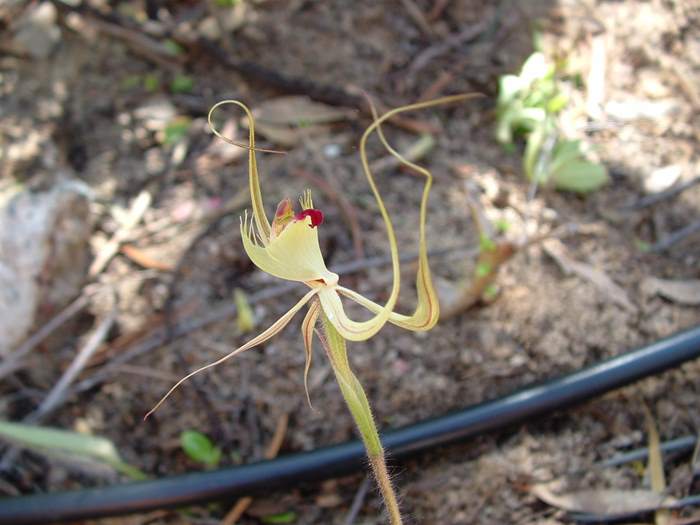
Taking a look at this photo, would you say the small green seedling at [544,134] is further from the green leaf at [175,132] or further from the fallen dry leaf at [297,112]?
the green leaf at [175,132]

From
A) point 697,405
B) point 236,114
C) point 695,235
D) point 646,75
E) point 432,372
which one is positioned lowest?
point 697,405

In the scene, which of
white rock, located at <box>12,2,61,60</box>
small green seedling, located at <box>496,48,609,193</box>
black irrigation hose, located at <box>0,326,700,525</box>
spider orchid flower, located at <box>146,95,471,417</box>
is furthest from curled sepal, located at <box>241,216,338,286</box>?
white rock, located at <box>12,2,61,60</box>

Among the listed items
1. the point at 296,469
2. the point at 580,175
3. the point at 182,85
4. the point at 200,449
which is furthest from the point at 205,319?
the point at 580,175

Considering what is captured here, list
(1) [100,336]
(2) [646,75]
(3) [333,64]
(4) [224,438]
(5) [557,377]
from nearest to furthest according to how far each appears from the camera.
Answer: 1. (5) [557,377]
2. (4) [224,438]
3. (1) [100,336]
4. (2) [646,75]
5. (3) [333,64]

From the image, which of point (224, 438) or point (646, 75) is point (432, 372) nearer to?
point (224, 438)

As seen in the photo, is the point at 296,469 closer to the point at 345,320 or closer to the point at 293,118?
the point at 345,320

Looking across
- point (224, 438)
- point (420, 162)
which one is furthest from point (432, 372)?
point (420, 162)
